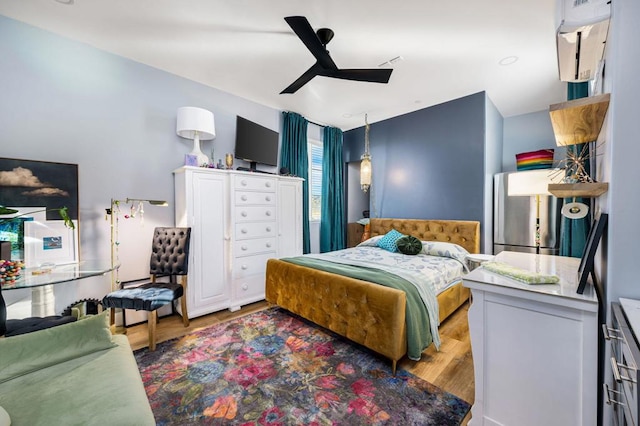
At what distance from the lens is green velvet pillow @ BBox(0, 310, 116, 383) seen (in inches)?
45.0

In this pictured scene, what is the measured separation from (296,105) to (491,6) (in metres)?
2.61

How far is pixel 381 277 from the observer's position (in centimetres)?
212

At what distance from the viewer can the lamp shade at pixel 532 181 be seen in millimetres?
2822

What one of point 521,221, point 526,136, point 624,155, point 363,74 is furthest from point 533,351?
point 526,136

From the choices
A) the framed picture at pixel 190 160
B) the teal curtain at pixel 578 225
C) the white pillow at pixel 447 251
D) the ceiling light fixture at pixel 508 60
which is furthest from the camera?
the white pillow at pixel 447 251

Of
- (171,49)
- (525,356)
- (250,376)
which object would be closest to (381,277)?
(525,356)

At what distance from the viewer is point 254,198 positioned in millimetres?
3289

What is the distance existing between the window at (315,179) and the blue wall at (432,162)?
1021 millimetres

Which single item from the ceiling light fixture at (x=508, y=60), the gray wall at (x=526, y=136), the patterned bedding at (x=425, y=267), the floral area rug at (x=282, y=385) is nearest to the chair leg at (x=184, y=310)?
the floral area rug at (x=282, y=385)

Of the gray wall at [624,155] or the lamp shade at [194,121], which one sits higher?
the lamp shade at [194,121]

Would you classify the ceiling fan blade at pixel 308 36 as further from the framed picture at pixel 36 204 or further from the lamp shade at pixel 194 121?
the framed picture at pixel 36 204

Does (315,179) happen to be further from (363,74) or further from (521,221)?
(521,221)

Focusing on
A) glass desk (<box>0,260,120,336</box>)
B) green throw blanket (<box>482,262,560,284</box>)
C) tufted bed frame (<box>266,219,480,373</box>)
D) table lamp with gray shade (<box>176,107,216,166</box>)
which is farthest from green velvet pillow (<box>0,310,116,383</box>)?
green throw blanket (<box>482,262,560,284</box>)

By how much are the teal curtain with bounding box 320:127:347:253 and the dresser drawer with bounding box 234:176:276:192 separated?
60.0 inches
